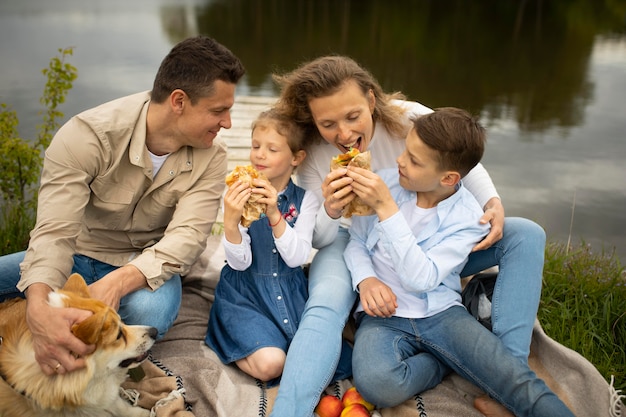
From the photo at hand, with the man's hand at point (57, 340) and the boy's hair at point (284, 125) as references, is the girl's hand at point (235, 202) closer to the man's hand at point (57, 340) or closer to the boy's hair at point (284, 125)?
the boy's hair at point (284, 125)

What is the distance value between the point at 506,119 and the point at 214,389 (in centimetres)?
716

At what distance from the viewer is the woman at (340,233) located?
3.18 metres

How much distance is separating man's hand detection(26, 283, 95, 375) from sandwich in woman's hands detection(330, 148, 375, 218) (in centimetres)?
148

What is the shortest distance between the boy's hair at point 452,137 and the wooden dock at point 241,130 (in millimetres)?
2176

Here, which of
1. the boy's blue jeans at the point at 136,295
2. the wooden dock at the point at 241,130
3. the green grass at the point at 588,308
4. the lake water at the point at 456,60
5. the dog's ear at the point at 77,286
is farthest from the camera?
the lake water at the point at 456,60

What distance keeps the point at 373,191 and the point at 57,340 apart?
1667 mm

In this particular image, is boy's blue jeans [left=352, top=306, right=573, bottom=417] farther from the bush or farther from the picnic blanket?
the bush

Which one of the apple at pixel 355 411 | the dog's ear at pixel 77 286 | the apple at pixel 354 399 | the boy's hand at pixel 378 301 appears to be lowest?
the apple at pixel 354 399

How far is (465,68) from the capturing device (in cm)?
1157

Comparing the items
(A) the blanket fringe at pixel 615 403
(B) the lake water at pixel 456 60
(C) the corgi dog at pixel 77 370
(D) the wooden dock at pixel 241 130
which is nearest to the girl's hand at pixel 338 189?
(C) the corgi dog at pixel 77 370

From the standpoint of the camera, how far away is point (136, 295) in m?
3.42

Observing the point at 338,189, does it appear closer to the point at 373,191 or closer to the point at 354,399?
the point at 373,191

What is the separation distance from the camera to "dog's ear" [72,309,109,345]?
2.63 m

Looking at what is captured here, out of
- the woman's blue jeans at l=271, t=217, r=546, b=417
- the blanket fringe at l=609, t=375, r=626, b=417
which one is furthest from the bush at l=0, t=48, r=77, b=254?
the blanket fringe at l=609, t=375, r=626, b=417
